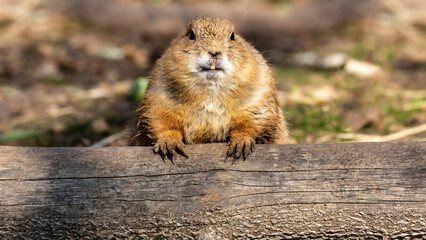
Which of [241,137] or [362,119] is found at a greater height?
[241,137]

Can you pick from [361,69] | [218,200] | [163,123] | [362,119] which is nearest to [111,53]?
[361,69]

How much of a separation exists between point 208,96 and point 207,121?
176 mm

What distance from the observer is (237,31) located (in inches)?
173

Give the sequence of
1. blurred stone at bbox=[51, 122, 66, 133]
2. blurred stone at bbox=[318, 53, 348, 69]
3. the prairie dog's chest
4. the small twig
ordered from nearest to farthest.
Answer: the prairie dog's chest < the small twig < blurred stone at bbox=[51, 122, 66, 133] < blurred stone at bbox=[318, 53, 348, 69]

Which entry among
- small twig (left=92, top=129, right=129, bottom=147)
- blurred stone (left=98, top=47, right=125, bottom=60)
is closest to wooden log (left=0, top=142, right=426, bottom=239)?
small twig (left=92, top=129, right=129, bottom=147)

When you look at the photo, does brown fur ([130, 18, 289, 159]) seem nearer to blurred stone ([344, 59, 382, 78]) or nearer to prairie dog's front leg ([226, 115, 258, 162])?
prairie dog's front leg ([226, 115, 258, 162])

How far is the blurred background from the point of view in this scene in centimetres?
543

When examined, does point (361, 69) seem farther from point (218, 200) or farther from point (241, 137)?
point (218, 200)

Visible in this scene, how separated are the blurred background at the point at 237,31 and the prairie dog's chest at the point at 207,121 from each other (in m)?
1.25

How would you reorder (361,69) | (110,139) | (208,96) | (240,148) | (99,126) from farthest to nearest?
(361,69), (99,126), (110,139), (208,96), (240,148)

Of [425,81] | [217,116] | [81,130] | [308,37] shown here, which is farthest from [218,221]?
[308,37]

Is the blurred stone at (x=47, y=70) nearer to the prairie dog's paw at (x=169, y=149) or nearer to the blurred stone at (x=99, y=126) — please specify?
the blurred stone at (x=99, y=126)

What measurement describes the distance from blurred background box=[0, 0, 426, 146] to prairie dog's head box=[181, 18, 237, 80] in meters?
1.27

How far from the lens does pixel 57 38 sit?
9.05m
